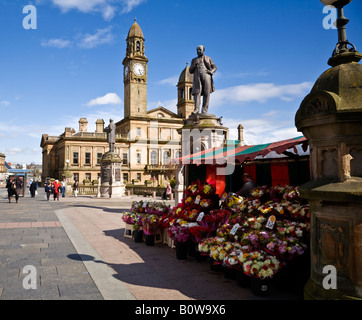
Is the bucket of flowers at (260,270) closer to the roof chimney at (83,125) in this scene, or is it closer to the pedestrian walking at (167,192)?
the pedestrian walking at (167,192)

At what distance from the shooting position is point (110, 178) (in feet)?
89.3

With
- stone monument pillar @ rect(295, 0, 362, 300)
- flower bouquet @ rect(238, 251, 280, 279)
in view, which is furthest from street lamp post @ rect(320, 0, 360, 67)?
flower bouquet @ rect(238, 251, 280, 279)

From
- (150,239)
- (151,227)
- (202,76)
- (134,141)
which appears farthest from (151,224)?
(134,141)

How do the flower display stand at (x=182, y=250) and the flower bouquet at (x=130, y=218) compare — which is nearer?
the flower display stand at (x=182, y=250)

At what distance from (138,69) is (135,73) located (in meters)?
1.14

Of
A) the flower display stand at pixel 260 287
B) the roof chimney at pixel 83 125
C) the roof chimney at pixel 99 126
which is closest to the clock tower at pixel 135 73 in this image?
the roof chimney at pixel 99 126

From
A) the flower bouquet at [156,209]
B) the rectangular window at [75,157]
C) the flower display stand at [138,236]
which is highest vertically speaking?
the rectangular window at [75,157]

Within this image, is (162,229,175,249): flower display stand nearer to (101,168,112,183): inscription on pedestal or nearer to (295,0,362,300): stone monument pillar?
(295,0,362,300): stone monument pillar

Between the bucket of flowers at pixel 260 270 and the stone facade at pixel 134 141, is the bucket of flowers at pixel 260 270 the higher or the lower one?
the lower one

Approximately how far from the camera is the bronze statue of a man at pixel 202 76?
39.5 feet

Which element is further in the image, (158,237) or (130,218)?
(130,218)

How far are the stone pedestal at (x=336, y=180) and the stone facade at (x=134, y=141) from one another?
52839 millimetres

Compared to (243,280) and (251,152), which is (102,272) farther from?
(251,152)
